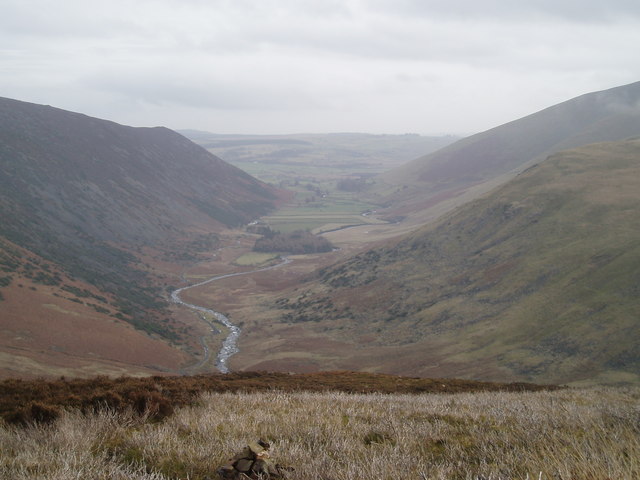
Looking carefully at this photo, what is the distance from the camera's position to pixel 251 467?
5.95 meters

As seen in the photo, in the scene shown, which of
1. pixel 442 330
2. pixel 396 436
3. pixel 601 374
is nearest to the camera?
pixel 396 436

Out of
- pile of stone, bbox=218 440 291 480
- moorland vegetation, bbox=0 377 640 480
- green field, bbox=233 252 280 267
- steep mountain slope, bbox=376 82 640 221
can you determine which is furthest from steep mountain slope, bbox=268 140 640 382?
steep mountain slope, bbox=376 82 640 221

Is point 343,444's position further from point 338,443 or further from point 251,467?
point 251,467

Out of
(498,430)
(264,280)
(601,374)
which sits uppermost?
(498,430)

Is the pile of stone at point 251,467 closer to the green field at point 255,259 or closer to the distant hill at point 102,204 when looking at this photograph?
the distant hill at point 102,204

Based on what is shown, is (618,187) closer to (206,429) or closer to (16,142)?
(206,429)

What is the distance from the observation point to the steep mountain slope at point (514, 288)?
35.1 m

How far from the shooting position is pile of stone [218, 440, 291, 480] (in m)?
5.86

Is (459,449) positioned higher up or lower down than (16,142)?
lower down

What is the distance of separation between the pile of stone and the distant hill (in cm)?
4376

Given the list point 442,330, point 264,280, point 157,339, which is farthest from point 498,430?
point 264,280

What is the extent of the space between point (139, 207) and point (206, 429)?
127322 mm

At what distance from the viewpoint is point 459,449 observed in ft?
22.6

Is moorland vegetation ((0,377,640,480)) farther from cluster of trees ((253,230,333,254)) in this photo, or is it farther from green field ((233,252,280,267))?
cluster of trees ((253,230,333,254))
